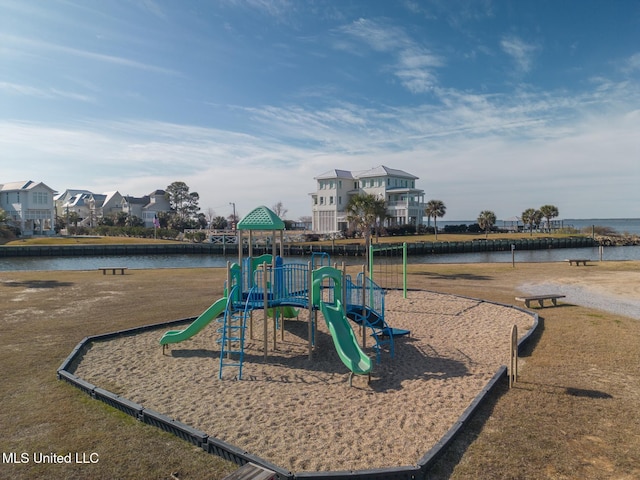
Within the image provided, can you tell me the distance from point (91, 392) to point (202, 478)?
4.03m

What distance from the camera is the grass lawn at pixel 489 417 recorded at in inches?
241

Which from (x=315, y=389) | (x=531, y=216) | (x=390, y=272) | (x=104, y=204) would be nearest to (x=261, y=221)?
(x=315, y=389)

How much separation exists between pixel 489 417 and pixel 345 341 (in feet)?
11.9

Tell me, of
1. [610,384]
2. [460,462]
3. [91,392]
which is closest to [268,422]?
[460,462]

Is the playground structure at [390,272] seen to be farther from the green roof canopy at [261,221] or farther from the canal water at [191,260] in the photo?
the canal water at [191,260]

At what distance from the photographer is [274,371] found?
10430 millimetres

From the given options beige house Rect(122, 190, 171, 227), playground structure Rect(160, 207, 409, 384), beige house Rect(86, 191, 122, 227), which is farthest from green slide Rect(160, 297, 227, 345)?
beige house Rect(86, 191, 122, 227)

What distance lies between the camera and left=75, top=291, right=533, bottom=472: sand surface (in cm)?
677

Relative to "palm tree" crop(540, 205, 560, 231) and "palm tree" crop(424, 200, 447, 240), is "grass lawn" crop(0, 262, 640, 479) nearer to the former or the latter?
"palm tree" crop(424, 200, 447, 240)

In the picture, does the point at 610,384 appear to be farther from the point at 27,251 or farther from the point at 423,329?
Answer: the point at 27,251

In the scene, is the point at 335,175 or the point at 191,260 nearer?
the point at 191,260

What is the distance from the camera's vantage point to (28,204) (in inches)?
3071

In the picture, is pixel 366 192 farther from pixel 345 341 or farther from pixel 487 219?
pixel 345 341

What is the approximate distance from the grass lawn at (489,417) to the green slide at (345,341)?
258 cm
